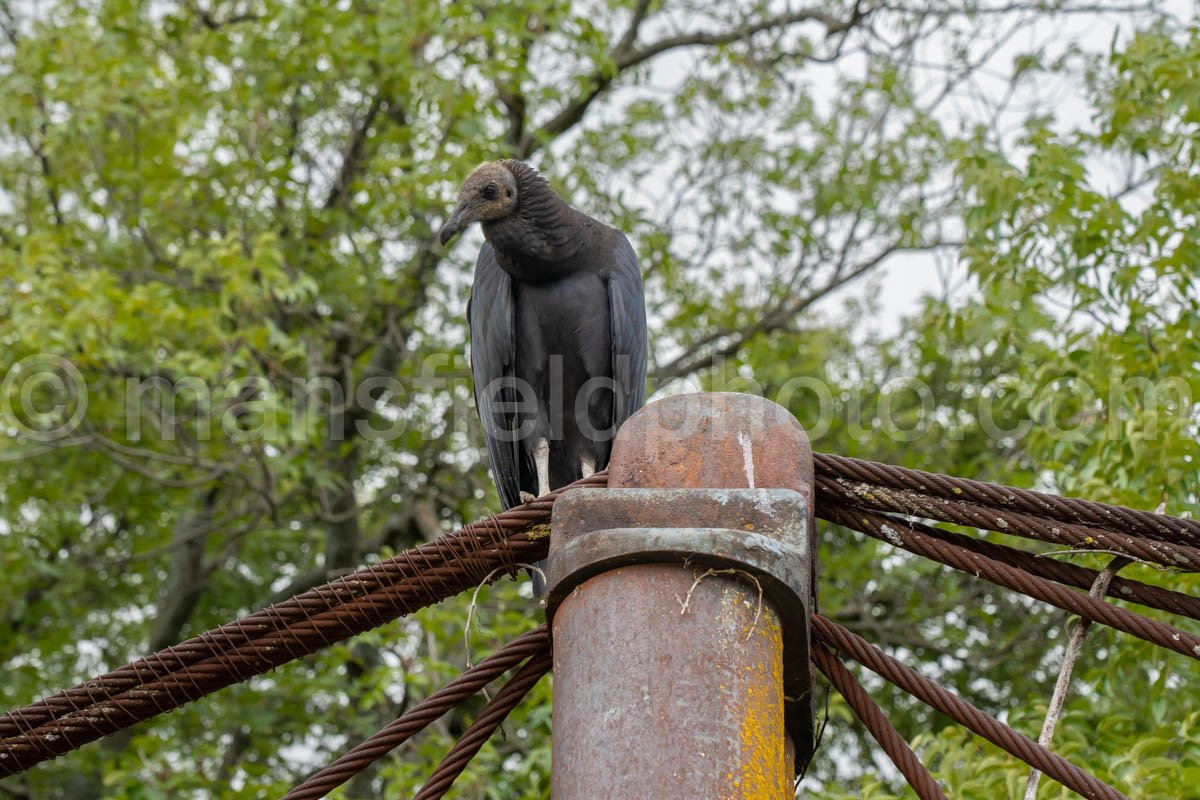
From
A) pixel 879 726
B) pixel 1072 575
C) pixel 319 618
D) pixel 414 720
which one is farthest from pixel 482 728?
pixel 1072 575

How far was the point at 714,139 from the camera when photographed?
30.6 feet

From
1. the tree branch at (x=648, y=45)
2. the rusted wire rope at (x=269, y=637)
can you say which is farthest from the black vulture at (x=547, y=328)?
the tree branch at (x=648, y=45)

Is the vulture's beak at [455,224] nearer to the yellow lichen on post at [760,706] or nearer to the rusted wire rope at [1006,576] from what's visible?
the rusted wire rope at [1006,576]

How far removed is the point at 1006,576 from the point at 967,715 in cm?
24

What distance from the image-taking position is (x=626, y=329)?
471cm

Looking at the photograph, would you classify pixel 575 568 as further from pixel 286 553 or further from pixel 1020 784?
pixel 286 553

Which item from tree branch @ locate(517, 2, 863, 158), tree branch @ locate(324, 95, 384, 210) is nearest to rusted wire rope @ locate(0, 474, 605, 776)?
tree branch @ locate(324, 95, 384, 210)

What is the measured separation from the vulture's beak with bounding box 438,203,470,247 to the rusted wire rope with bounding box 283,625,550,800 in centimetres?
259

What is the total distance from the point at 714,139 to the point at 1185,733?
6.25m

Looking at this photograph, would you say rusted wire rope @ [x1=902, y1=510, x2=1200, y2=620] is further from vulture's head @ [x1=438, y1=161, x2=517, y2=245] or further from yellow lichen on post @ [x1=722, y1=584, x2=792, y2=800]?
vulture's head @ [x1=438, y1=161, x2=517, y2=245]

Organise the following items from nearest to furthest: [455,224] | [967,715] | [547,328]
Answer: [967,715] → [455,224] → [547,328]

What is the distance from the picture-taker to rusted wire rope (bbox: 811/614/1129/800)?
1.75m

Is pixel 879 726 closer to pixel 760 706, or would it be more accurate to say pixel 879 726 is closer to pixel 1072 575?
pixel 760 706

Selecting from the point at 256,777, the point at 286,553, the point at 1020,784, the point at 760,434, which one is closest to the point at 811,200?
the point at 286,553
